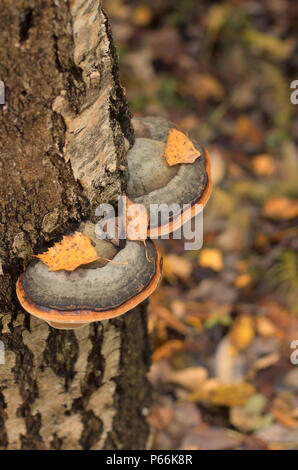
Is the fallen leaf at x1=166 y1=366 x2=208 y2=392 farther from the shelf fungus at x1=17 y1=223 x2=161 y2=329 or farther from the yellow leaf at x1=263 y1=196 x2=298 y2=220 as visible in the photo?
the shelf fungus at x1=17 y1=223 x2=161 y2=329

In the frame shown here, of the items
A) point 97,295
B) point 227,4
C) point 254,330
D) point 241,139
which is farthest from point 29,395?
point 227,4

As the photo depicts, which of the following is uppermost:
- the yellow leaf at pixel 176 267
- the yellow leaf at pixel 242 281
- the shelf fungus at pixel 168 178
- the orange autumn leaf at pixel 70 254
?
the shelf fungus at pixel 168 178

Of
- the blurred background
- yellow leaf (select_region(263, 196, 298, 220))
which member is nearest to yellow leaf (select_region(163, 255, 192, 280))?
the blurred background

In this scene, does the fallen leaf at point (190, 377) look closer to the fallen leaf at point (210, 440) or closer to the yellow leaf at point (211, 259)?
the fallen leaf at point (210, 440)

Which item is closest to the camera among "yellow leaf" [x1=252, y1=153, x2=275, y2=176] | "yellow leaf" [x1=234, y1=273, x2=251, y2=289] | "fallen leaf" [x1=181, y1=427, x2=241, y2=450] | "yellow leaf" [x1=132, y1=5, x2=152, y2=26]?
"fallen leaf" [x1=181, y1=427, x2=241, y2=450]

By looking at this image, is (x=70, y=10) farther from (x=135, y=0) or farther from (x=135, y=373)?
(x=135, y=0)

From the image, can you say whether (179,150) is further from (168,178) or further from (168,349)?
(168,349)

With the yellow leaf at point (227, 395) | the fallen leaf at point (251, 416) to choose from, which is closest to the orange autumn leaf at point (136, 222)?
the yellow leaf at point (227, 395)
